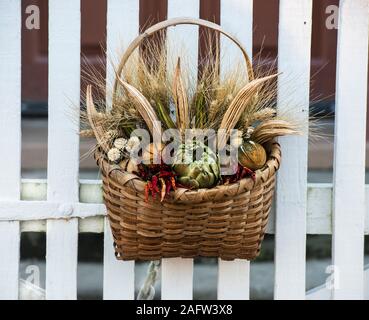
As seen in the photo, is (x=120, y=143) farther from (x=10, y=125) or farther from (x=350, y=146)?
(x=350, y=146)

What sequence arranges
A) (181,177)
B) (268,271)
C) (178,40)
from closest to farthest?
(181,177) < (178,40) < (268,271)

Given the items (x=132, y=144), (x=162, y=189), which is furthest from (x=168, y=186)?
(x=132, y=144)

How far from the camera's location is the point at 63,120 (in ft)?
5.83

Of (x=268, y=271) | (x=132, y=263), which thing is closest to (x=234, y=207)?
(x=132, y=263)

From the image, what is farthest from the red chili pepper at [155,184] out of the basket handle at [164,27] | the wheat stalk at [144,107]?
the basket handle at [164,27]

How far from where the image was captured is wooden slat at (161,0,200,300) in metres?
1.71

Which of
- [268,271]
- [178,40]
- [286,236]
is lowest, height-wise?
[268,271]

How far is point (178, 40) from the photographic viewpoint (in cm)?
A: 174

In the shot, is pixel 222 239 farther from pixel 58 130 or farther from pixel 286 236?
pixel 58 130

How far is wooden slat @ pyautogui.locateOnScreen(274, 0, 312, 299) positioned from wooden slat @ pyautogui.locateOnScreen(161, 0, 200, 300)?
21 cm

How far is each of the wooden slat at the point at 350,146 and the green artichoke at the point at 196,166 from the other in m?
0.44

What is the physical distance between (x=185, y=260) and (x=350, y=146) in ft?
1.60

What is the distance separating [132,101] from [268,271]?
1.67 metres

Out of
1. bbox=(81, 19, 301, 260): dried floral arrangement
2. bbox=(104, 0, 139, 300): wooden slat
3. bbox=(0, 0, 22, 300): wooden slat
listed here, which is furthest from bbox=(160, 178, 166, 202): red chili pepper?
bbox=(0, 0, 22, 300): wooden slat
